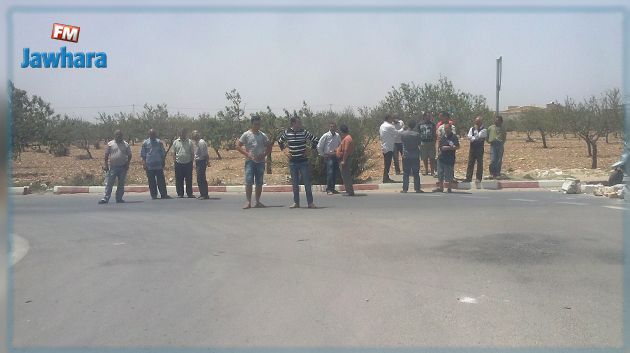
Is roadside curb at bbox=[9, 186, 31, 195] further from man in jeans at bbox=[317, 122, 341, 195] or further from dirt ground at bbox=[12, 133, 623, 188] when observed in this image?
man in jeans at bbox=[317, 122, 341, 195]

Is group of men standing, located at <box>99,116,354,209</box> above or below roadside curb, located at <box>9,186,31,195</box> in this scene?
above

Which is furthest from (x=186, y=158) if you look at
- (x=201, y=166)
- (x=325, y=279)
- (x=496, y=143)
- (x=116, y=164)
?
(x=325, y=279)

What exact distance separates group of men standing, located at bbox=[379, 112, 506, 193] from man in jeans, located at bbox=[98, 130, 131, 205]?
5.99 metres

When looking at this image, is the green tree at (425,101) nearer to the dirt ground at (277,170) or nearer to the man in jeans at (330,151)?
the dirt ground at (277,170)

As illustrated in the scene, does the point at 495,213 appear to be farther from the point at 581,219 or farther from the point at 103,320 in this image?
the point at 103,320

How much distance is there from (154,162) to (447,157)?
6447 millimetres

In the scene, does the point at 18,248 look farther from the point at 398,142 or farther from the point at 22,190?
the point at 398,142

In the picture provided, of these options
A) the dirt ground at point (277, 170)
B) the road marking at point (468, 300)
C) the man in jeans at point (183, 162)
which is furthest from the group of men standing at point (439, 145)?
the road marking at point (468, 300)

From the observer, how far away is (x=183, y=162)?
1484cm

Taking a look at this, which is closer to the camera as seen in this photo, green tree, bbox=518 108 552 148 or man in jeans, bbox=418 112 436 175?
man in jeans, bbox=418 112 436 175

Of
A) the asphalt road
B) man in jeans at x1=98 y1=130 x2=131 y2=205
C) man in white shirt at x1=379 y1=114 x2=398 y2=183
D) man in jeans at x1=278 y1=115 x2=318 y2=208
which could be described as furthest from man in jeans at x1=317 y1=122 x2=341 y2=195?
man in jeans at x1=98 y1=130 x2=131 y2=205

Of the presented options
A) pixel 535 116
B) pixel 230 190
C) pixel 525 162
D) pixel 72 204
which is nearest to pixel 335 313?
pixel 72 204

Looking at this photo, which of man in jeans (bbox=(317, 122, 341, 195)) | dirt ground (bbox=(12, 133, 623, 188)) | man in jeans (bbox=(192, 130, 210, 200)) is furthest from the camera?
dirt ground (bbox=(12, 133, 623, 188))

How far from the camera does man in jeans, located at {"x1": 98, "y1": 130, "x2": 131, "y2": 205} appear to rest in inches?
556
